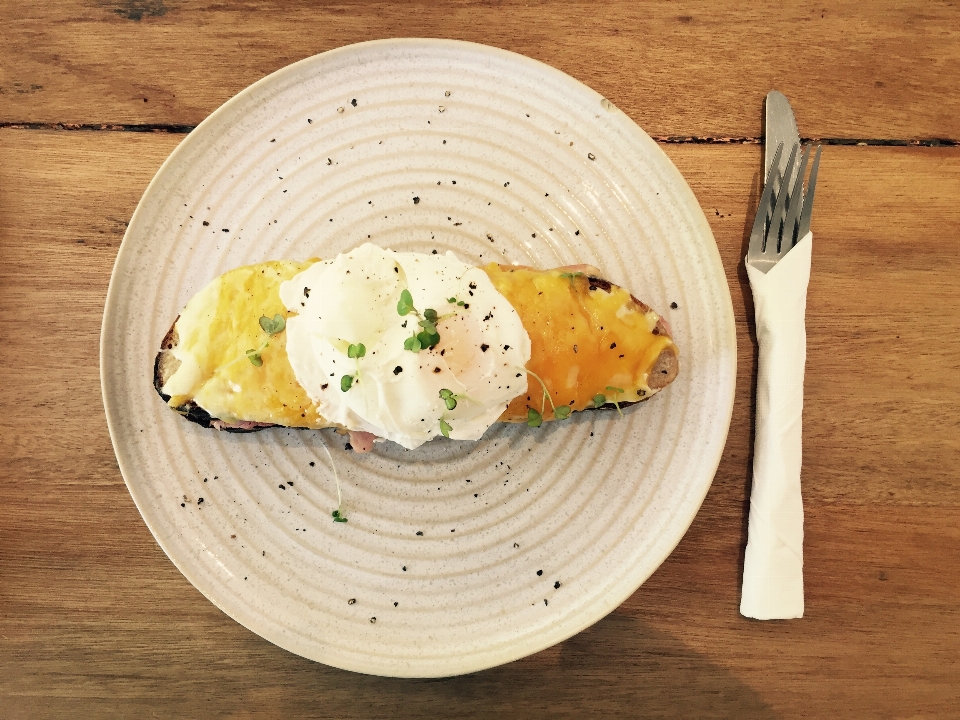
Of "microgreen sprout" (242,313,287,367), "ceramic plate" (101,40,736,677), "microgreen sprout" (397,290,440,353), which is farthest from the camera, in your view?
"ceramic plate" (101,40,736,677)

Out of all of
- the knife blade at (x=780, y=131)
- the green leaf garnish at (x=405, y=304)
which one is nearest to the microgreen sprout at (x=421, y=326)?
the green leaf garnish at (x=405, y=304)

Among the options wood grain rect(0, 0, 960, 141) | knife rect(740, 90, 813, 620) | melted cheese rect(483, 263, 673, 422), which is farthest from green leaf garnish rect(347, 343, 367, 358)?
knife rect(740, 90, 813, 620)

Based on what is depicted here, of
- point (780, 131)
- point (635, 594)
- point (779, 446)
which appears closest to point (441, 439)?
point (635, 594)

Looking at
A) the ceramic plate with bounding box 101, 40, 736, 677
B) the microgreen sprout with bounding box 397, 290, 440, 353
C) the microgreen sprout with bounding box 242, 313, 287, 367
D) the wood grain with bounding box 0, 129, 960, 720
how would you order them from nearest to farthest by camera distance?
the microgreen sprout with bounding box 397, 290, 440, 353
the microgreen sprout with bounding box 242, 313, 287, 367
the ceramic plate with bounding box 101, 40, 736, 677
the wood grain with bounding box 0, 129, 960, 720

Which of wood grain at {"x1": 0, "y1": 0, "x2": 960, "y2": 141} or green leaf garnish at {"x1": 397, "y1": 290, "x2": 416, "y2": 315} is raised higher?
wood grain at {"x1": 0, "y1": 0, "x2": 960, "y2": 141}

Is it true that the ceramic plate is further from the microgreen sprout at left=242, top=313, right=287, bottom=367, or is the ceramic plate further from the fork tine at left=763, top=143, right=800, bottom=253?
the microgreen sprout at left=242, top=313, right=287, bottom=367

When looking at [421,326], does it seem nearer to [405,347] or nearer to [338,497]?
[405,347]

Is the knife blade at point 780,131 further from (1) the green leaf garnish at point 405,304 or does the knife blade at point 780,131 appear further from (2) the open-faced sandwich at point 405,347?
(1) the green leaf garnish at point 405,304
